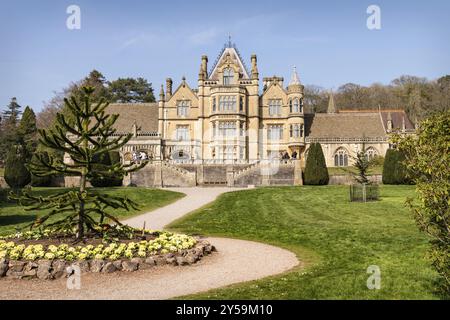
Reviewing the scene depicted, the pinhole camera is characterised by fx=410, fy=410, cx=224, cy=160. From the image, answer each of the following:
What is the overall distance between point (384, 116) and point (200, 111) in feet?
81.6

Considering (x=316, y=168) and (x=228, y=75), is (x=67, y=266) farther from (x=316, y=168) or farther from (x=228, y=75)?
(x=228, y=75)

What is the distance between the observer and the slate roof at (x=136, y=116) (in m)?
50.0

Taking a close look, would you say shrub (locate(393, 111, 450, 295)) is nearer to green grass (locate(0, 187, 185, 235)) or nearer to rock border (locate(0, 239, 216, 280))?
rock border (locate(0, 239, 216, 280))

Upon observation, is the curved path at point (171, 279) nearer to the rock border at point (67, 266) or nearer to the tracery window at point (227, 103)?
the rock border at point (67, 266)

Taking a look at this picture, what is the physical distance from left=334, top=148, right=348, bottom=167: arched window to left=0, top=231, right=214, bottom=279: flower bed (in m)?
40.1

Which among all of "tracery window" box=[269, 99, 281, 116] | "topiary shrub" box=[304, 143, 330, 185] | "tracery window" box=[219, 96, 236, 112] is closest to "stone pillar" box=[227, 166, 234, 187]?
"topiary shrub" box=[304, 143, 330, 185]

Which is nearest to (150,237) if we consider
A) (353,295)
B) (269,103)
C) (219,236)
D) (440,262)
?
(219,236)

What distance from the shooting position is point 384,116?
54719 mm

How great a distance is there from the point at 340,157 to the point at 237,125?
13.3 meters

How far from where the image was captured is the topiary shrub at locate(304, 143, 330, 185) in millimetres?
36844

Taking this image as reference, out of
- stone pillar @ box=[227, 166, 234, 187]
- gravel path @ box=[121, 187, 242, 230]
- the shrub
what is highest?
the shrub

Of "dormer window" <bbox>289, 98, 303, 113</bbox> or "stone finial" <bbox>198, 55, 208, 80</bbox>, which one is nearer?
"dormer window" <bbox>289, 98, 303, 113</bbox>

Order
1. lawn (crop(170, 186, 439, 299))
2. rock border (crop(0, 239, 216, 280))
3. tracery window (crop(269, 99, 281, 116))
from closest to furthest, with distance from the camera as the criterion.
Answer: lawn (crop(170, 186, 439, 299)), rock border (crop(0, 239, 216, 280)), tracery window (crop(269, 99, 281, 116))

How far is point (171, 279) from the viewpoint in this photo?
953 cm
